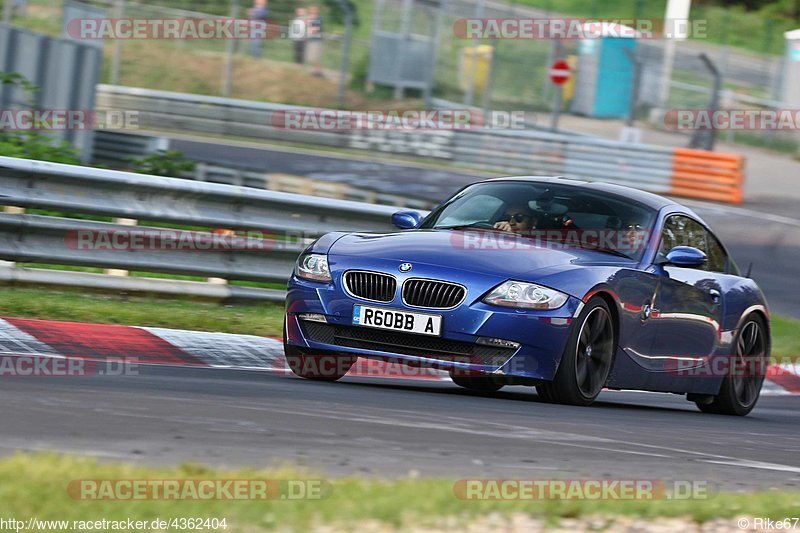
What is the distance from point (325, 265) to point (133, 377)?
4.36 feet

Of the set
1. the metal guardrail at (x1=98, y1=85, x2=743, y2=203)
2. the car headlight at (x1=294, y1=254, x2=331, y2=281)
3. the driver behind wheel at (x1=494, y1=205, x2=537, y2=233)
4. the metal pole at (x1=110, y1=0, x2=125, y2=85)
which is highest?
the metal pole at (x1=110, y1=0, x2=125, y2=85)

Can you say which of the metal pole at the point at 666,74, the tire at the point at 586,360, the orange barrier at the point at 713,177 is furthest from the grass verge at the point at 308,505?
the metal pole at the point at 666,74

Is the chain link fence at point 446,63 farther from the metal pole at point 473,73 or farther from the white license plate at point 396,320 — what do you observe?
the white license plate at point 396,320

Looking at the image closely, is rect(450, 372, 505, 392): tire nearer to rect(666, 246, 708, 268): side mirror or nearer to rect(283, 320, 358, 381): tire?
rect(283, 320, 358, 381): tire

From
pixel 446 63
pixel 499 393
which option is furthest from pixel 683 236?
pixel 446 63

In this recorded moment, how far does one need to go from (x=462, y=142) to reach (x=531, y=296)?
2038cm

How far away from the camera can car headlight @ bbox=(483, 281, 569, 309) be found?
7500mm

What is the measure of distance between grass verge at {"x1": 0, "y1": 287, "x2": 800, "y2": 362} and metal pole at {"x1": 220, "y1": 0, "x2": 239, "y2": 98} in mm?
19356

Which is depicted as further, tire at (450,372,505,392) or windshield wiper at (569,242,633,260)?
tire at (450,372,505,392)

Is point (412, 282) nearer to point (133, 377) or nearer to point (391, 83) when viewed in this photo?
point (133, 377)

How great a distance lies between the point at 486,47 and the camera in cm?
3372

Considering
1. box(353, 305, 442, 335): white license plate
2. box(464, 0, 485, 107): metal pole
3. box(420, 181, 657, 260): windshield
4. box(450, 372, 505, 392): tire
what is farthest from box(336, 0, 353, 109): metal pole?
box(353, 305, 442, 335): white license plate

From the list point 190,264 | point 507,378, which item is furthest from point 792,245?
point 507,378

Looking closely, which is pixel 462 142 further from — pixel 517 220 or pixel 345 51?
pixel 517 220
